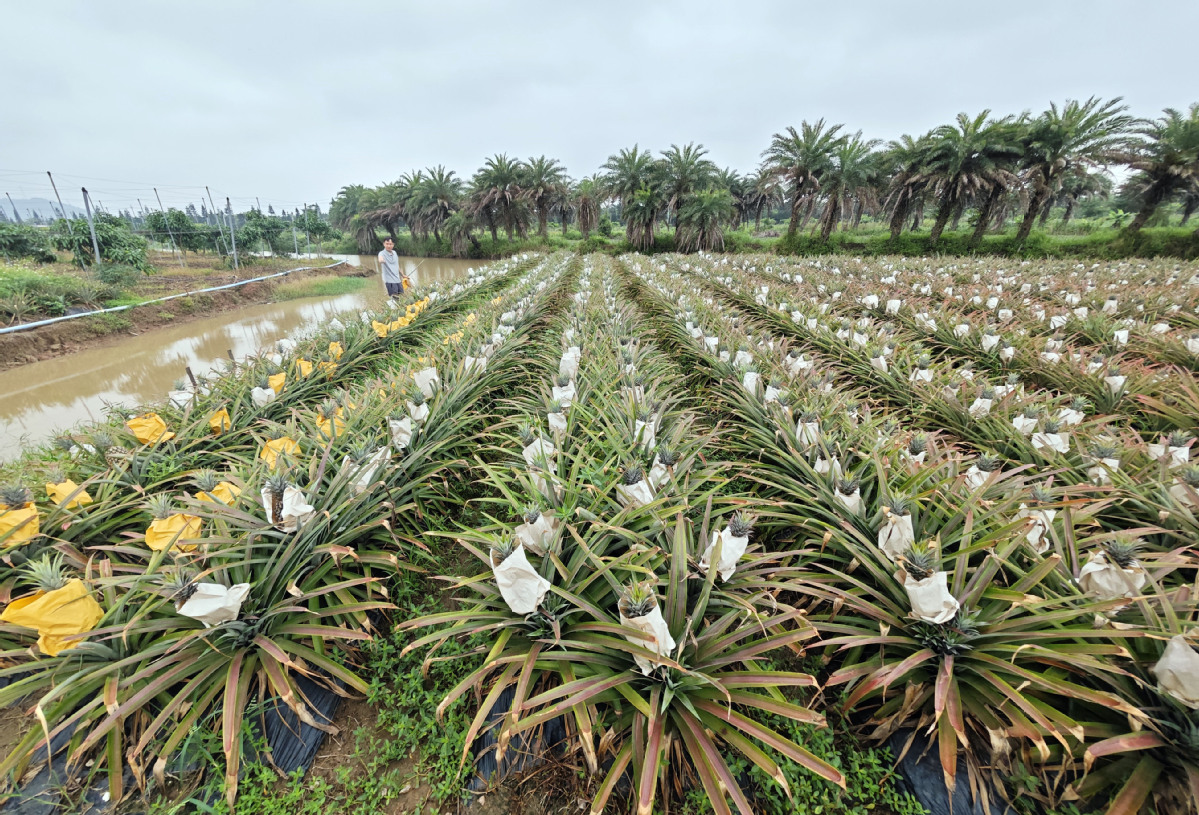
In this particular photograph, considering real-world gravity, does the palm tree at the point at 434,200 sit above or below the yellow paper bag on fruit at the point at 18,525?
above

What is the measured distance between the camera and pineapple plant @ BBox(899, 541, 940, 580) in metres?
1.21

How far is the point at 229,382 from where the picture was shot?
2.91 metres

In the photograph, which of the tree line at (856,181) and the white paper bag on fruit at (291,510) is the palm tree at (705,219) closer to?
the tree line at (856,181)

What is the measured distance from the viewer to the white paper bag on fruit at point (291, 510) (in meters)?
1.45

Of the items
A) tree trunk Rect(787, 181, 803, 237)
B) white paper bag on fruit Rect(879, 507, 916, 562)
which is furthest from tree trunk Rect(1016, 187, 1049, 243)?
white paper bag on fruit Rect(879, 507, 916, 562)

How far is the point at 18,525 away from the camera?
1433 mm

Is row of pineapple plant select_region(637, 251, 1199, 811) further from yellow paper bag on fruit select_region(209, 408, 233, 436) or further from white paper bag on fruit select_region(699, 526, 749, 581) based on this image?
yellow paper bag on fruit select_region(209, 408, 233, 436)

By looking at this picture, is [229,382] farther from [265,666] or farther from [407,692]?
[407,692]

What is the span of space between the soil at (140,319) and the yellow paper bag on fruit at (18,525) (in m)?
6.98

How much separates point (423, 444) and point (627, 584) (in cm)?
140

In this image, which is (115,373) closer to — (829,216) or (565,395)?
(565,395)

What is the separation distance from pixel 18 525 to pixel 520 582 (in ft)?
5.87

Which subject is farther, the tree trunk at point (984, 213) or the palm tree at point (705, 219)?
the palm tree at point (705, 219)

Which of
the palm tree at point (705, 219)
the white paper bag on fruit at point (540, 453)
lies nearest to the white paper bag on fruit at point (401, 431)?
the white paper bag on fruit at point (540, 453)
